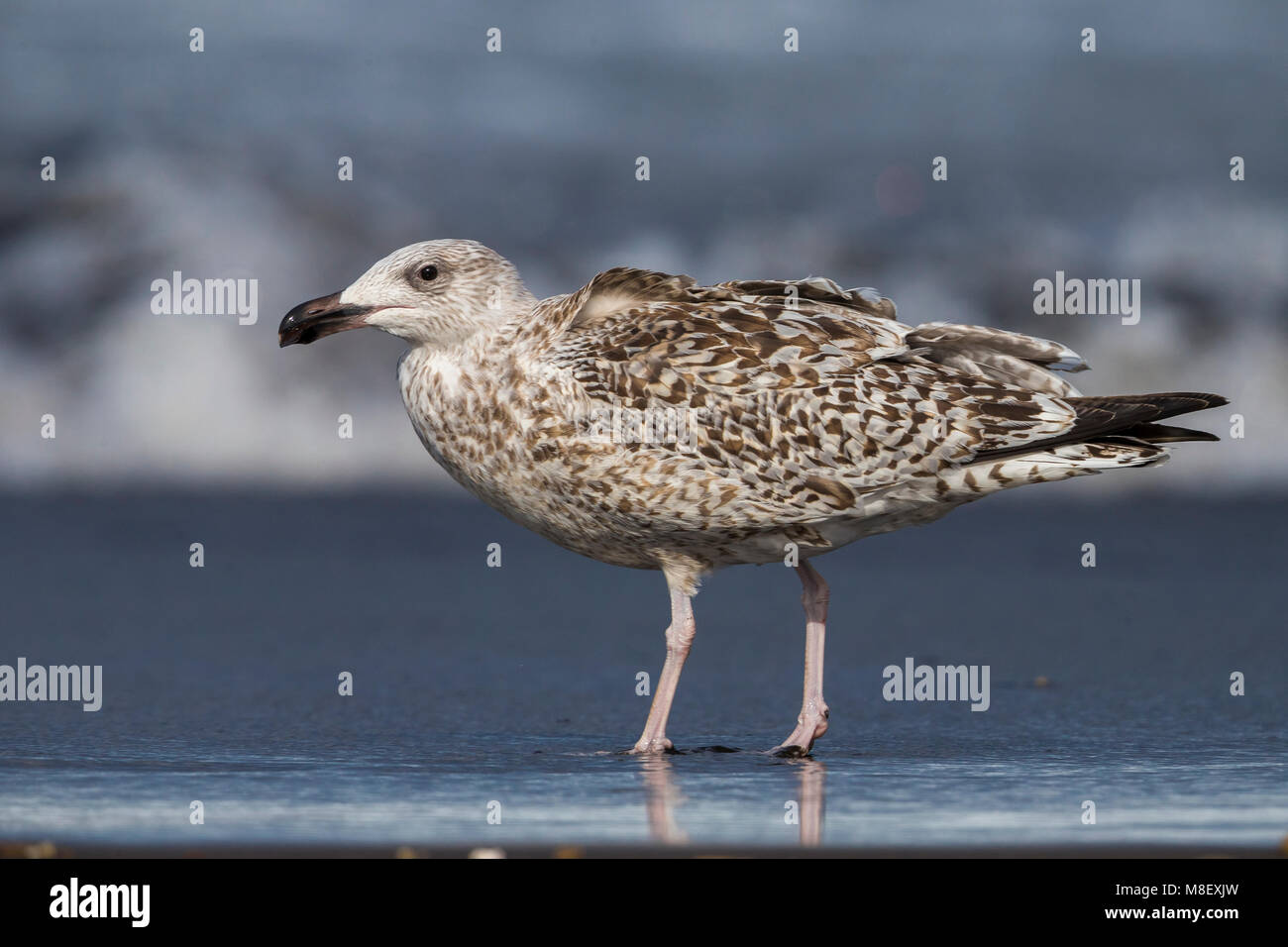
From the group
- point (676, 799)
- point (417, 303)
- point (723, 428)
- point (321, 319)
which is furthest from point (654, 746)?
point (321, 319)

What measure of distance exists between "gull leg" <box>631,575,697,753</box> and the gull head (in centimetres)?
155

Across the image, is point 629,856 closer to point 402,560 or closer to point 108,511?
point 402,560

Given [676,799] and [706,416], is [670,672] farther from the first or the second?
[676,799]

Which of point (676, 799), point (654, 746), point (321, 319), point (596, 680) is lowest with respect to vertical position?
point (676, 799)

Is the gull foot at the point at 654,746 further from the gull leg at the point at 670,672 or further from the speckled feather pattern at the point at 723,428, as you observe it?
the speckled feather pattern at the point at 723,428

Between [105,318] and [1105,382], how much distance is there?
932cm

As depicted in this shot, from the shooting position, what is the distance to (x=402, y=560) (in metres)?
14.2

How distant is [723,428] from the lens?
27.2ft

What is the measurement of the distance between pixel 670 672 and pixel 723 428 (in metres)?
1.14

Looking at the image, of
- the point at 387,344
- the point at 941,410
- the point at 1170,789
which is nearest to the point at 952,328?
the point at 941,410

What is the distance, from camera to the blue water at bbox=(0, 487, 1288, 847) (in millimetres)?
6688

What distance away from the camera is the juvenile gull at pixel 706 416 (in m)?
8.25

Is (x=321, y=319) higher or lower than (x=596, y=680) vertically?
higher

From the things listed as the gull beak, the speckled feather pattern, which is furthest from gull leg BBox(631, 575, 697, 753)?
the gull beak
